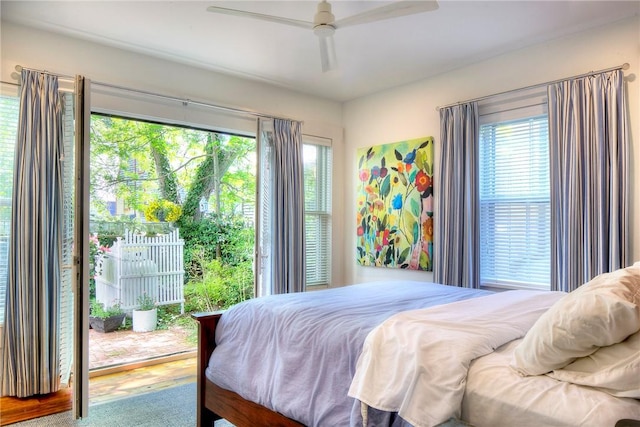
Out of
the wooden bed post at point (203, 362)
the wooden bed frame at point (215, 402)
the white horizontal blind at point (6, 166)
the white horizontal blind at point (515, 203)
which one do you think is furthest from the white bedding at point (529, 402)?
the white horizontal blind at point (6, 166)

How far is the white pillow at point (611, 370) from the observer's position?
1.19 m

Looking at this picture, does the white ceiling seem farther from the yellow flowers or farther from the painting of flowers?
the yellow flowers

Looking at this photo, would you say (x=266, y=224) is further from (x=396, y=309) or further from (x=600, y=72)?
(x=600, y=72)

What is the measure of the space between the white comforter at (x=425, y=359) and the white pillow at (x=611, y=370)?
29 cm

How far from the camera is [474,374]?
1.43 m

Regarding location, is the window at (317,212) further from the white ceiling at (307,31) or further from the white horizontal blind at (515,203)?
the white horizontal blind at (515,203)

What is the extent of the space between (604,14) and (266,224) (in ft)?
9.74

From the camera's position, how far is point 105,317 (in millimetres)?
4879

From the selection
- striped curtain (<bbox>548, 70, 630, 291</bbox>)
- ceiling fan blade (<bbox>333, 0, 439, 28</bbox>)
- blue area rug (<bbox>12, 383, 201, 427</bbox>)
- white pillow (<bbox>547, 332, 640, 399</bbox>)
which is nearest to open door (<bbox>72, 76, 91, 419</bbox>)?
blue area rug (<bbox>12, 383, 201, 427</bbox>)

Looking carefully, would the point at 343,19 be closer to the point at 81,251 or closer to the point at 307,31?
the point at 307,31

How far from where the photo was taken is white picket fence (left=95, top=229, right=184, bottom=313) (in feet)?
16.3

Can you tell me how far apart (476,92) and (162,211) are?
12.7ft

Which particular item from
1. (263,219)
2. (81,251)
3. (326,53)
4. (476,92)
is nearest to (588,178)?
(476,92)

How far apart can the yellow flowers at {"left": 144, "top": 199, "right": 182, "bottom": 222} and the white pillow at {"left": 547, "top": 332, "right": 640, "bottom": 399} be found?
492 centimetres
